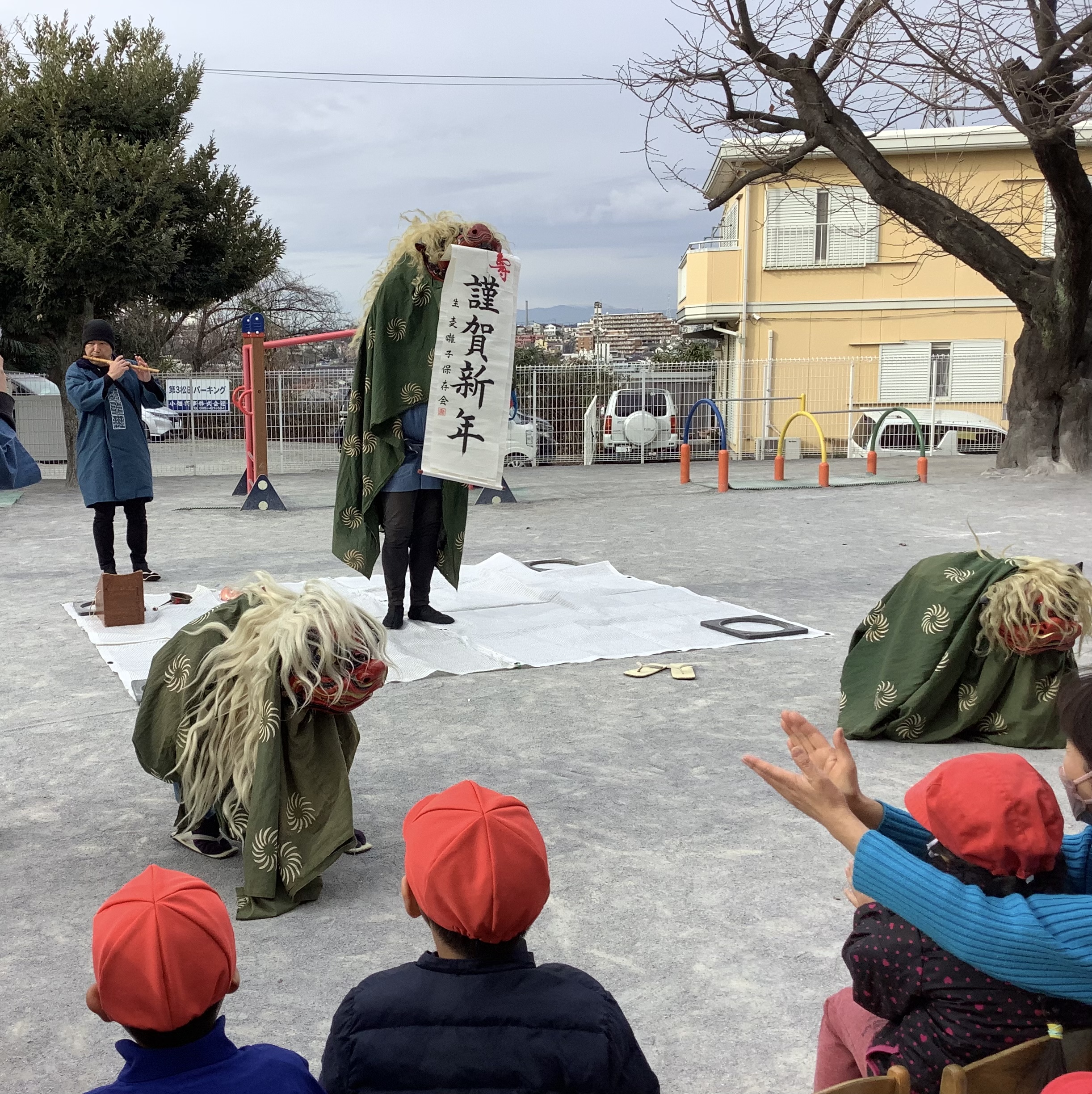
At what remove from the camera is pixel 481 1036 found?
1440mm

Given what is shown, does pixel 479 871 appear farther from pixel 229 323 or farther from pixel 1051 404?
pixel 229 323

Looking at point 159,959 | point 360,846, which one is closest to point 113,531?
point 360,846

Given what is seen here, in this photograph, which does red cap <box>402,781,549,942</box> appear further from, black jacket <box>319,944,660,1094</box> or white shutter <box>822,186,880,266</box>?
white shutter <box>822,186,880,266</box>

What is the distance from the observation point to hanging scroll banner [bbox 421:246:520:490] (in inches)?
223

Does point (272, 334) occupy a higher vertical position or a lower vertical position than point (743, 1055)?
higher

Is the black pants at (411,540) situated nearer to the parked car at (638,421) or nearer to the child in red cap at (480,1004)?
the child in red cap at (480,1004)

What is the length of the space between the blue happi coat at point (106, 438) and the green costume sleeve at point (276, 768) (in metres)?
3.78

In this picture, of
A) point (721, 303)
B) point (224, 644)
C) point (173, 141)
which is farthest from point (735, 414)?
point (224, 644)

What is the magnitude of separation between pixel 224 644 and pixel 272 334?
96.7 feet

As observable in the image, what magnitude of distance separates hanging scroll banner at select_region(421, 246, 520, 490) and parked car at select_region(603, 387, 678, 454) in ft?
42.8

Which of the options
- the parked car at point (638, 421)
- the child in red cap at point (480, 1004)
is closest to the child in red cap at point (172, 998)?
the child in red cap at point (480, 1004)

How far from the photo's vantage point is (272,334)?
31.1 m

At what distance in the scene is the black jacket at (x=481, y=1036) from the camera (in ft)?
4.69

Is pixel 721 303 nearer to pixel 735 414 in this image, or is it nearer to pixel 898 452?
pixel 735 414
